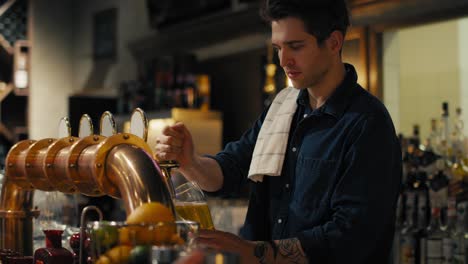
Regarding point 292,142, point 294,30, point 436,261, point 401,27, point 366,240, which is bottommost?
point 436,261

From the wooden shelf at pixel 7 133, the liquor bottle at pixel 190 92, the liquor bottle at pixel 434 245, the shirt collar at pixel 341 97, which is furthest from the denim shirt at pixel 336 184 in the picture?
the wooden shelf at pixel 7 133

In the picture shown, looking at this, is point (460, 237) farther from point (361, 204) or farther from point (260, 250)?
point (260, 250)

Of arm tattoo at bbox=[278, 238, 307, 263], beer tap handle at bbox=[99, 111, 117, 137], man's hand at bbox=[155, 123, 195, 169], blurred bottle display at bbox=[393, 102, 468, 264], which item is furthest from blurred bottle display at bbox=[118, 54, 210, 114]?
beer tap handle at bbox=[99, 111, 117, 137]

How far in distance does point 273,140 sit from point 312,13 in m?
0.35

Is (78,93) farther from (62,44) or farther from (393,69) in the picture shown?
(393,69)

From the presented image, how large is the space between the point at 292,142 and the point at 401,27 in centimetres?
213

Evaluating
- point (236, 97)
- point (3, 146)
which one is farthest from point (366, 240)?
point (3, 146)

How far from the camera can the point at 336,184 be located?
1.77 metres

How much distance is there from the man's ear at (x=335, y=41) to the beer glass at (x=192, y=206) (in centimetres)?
50

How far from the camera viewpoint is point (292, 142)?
1.96 meters

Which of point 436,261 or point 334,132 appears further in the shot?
point 436,261

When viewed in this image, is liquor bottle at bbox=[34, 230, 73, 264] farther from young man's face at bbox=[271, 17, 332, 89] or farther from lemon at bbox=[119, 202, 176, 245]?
young man's face at bbox=[271, 17, 332, 89]

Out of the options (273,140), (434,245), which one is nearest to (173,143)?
(273,140)

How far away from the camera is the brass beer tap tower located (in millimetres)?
1062
